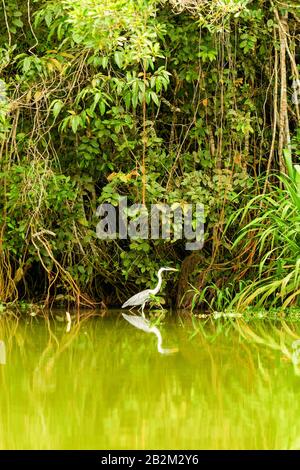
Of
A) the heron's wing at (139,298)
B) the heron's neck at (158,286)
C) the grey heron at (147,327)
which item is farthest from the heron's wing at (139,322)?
the heron's neck at (158,286)

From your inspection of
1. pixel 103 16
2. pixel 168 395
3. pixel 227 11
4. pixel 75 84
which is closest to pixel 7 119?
pixel 75 84

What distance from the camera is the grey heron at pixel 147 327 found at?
18.0 feet

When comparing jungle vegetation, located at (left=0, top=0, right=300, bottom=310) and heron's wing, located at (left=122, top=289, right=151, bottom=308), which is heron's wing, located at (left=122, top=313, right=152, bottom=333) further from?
jungle vegetation, located at (left=0, top=0, right=300, bottom=310)

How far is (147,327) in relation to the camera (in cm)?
679

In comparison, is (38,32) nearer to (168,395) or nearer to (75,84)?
(75,84)

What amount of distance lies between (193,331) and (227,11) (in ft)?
8.03

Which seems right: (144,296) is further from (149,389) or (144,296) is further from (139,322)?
(149,389)

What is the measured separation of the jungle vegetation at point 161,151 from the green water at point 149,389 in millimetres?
1265

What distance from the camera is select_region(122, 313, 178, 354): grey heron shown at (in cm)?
548

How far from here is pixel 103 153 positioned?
306 inches

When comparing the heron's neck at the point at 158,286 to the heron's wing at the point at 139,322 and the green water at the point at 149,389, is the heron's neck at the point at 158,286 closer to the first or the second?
the heron's wing at the point at 139,322

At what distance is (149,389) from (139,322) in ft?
9.69

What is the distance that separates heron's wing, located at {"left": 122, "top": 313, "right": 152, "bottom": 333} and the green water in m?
0.14

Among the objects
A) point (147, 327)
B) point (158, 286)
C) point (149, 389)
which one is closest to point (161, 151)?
point (158, 286)
